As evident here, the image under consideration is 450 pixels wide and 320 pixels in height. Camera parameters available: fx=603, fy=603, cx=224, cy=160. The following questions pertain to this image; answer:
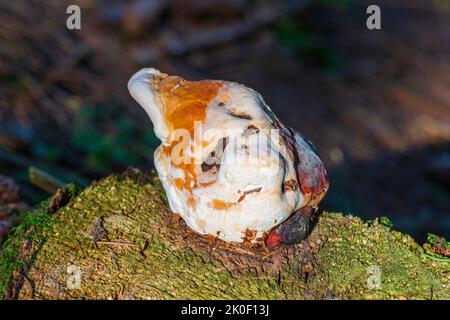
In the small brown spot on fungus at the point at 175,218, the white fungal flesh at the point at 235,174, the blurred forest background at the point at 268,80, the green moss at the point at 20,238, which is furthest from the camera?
the blurred forest background at the point at 268,80

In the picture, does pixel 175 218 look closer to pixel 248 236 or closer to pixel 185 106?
pixel 248 236

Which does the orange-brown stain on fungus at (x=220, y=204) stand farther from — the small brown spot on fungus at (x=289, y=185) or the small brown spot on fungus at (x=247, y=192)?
the small brown spot on fungus at (x=289, y=185)

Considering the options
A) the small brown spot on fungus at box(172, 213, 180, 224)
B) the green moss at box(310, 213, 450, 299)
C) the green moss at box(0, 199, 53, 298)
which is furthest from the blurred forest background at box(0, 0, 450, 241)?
the green moss at box(310, 213, 450, 299)

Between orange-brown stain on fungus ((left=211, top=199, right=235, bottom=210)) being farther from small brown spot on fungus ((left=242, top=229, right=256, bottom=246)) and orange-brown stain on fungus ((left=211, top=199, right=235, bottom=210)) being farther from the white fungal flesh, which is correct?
small brown spot on fungus ((left=242, top=229, right=256, bottom=246))

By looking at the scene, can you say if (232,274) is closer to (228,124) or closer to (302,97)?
(228,124)

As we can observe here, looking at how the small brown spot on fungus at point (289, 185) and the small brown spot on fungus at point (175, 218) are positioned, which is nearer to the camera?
the small brown spot on fungus at point (289, 185)

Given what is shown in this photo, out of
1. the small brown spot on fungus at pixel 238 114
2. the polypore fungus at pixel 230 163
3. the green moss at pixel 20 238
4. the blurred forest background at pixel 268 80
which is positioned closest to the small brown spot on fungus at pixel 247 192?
the polypore fungus at pixel 230 163

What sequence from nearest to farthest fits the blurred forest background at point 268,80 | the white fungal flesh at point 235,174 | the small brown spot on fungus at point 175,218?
the white fungal flesh at point 235,174, the small brown spot on fungus at point 175,218, the blurred forest background at point 268,80
